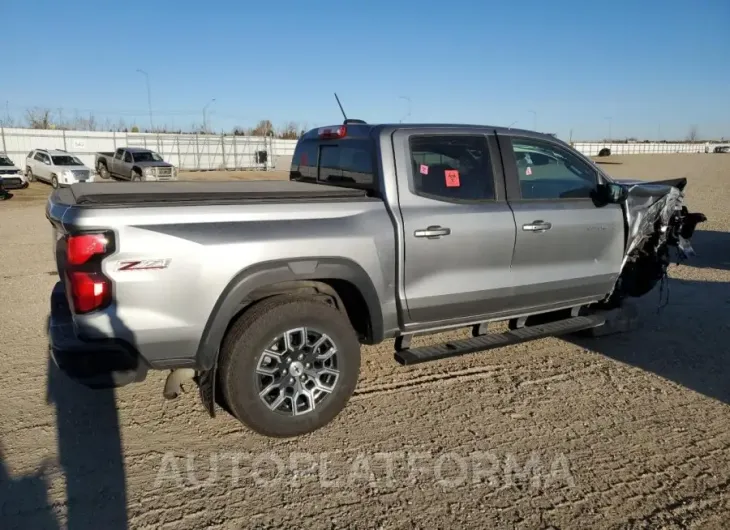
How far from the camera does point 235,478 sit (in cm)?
320

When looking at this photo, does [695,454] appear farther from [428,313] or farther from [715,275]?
[715,275]

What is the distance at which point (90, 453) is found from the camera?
341 centimetres

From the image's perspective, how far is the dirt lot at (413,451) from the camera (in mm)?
2914

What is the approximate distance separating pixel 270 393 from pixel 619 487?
2.09 m

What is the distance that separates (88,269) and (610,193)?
404 centimetres

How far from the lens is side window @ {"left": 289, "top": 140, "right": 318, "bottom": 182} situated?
503 centimetres

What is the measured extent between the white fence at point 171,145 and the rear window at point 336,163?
1060 inches

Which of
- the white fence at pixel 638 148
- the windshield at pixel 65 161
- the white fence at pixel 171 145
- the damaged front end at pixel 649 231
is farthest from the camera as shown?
the white fence at pixel 638 148

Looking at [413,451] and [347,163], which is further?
[347,163]

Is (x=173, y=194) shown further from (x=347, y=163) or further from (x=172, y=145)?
(x=172, y=145)

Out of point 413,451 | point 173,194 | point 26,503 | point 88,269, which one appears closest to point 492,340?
point 413,451

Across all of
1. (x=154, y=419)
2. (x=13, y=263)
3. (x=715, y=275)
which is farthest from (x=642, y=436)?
(x=13, y=263)

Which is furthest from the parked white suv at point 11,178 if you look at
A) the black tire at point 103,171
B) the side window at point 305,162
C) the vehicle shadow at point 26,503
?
the vehicle shadow at point 26,503

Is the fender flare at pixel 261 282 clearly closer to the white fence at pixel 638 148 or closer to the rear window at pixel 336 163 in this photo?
the rear window at pixel 336 163
